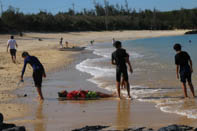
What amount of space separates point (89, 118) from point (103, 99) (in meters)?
2.33

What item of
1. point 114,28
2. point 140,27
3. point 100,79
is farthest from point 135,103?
point 140,27

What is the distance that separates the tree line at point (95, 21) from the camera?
63.6m

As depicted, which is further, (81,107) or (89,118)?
(81,107)

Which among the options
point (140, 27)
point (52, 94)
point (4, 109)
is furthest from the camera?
point (140, 27)

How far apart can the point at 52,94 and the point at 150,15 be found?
109794 millimetres

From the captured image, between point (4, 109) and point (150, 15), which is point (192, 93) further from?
point (150, 15)

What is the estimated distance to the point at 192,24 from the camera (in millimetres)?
117625

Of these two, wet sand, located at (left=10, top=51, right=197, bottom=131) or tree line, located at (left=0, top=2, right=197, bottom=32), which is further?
tree line, located at (left=0, top=2, right=197, bottom=32)

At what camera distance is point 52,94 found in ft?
37.6

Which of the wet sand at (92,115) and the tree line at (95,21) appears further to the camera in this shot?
the tree line at (95,21)

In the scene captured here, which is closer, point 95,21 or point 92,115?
point 92,115

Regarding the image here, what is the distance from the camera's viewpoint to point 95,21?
8831 cm

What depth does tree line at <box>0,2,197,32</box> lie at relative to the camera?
6356cm

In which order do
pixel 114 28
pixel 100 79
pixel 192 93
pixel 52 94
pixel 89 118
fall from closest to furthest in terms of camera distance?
pixel 89 118 → pixel 192 93 → pixel 52 94 → pixel 100 79 → pixel 114 28
